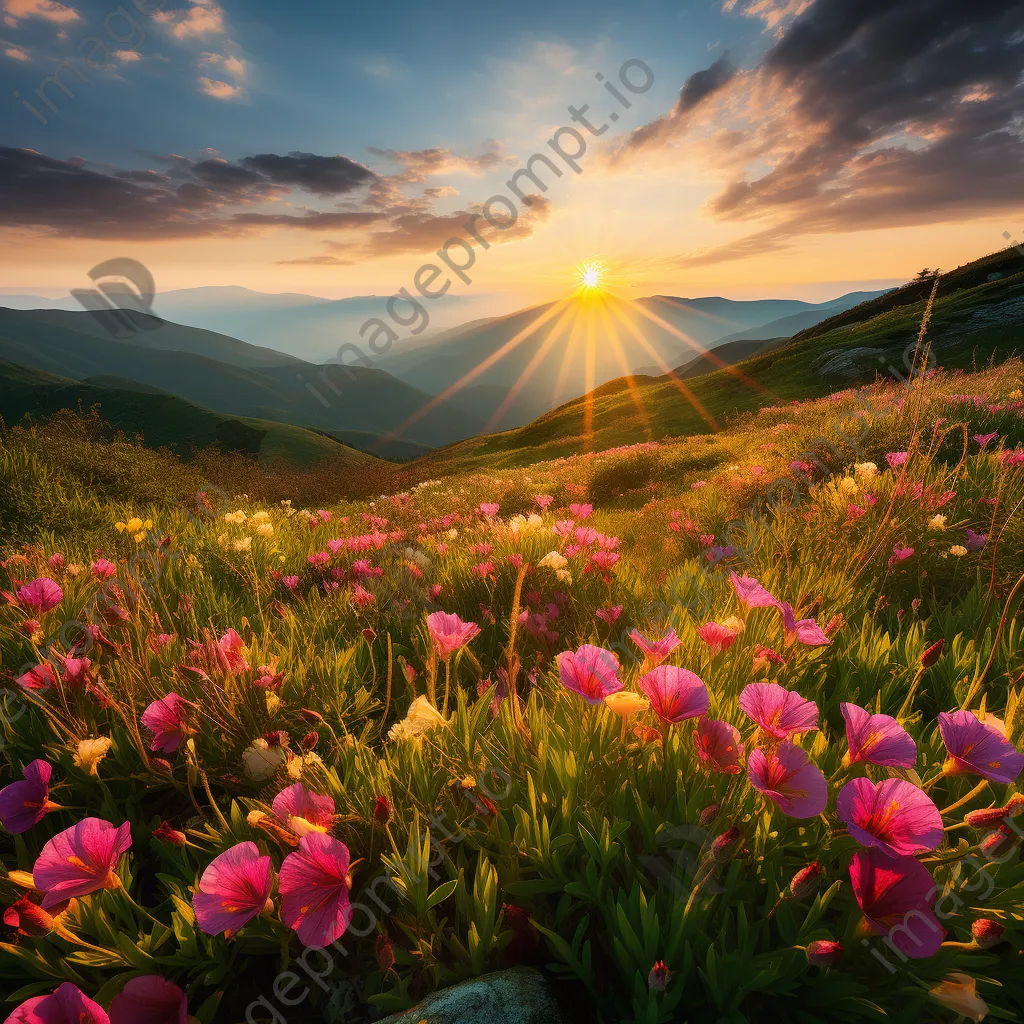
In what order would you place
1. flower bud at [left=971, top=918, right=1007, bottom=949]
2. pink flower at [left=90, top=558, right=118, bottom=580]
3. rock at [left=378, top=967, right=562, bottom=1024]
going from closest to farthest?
flower bud at [left=971, top=918, right=1007, bottom=949] < rock at [left=378, top=967, right=562, bottom=1024] < pink flower at [left=90, top=558, right=118, bottom=580]

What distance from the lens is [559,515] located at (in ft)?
22.0

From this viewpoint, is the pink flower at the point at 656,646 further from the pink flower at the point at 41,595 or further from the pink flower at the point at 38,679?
the pink flower at the point at 41,595

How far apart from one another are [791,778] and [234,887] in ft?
4.63

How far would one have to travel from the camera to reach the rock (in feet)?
4.11

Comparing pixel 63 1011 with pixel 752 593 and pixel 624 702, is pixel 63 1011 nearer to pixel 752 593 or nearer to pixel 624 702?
pixel 624 702

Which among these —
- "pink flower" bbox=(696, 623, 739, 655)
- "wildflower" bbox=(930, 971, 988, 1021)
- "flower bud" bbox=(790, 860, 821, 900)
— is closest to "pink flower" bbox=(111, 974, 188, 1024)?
"flower bud" bbox=(790, 860, 821, 900)

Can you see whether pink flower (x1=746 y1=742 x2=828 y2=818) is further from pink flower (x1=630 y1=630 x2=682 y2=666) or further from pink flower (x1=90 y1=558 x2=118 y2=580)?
pink flower (x1=90 y1=558 x2=118 y2=580)

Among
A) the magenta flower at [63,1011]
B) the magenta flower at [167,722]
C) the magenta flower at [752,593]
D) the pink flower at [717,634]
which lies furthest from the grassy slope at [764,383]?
the magenta flower at [63,1011]

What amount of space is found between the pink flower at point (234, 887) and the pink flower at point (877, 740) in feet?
4.86

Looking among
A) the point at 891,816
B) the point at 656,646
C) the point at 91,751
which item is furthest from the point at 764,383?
the point at 91,751

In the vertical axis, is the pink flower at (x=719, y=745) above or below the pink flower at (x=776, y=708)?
below

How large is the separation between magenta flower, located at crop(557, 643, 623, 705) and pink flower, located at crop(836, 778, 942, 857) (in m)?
0.60

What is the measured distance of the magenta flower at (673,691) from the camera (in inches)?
56.7

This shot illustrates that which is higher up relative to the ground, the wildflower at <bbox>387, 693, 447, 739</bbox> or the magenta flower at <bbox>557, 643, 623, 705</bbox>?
the magenta flower at <bbox>557, 643, 623, 705</bbox>
